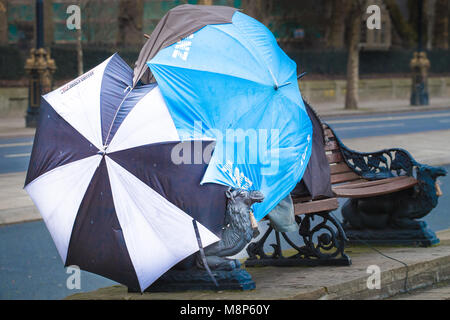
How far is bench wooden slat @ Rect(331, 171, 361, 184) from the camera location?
7193 mm

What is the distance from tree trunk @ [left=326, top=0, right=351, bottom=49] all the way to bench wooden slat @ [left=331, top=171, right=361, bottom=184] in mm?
33914

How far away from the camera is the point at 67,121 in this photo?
17.2 ft

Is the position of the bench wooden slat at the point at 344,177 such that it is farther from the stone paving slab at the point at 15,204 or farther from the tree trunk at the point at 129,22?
the tree trunk at the point at 129,22

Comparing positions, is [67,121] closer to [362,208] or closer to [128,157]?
[128,157]

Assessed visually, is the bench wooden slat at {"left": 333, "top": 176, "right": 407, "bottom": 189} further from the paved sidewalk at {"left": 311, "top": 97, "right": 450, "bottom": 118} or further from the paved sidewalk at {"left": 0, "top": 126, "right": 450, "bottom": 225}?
the paved sidewalk at {"left": 311, "top": 97, "right": 450, "bottom": 118}

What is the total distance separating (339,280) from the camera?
5.44 meters

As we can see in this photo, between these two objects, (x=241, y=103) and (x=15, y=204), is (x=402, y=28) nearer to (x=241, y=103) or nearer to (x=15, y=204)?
(x=15, y=204)

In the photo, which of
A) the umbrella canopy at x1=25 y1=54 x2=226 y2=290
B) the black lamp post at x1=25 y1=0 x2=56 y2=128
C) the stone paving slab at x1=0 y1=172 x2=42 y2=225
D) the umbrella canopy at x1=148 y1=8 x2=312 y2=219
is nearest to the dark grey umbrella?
the umbrella canopy at x1=148 y1=8 x2=312 y2=219

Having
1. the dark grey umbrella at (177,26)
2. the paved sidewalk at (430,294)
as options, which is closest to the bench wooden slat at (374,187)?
the paved sidewalk at (430,294)

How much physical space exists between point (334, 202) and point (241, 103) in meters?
1.37

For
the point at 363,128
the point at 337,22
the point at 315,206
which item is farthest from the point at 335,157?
the point at 337,22

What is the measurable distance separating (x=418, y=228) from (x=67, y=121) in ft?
11.0

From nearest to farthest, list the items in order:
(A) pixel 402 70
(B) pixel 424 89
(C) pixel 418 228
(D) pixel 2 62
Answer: (C) pixel 418 228 < (D) pixel 2 62 < (B) pixel 424 89 < (A) pixel 402 70

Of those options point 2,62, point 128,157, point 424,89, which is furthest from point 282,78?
point 424,89
